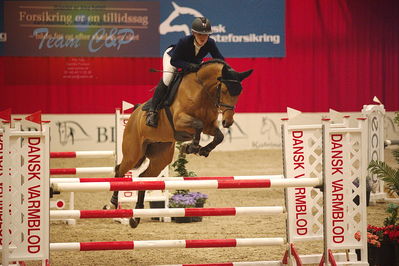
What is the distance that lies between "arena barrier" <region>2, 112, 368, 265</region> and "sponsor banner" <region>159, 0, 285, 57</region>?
9127 mm

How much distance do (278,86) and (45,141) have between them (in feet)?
35.6

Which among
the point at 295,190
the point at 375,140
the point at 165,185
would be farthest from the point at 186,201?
the point at 165,185

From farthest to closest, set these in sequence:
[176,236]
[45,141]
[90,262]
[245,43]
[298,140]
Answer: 1. [245,43]
2. [176,236]
3. [90,262]
4. [298,140]
5. [45,141]

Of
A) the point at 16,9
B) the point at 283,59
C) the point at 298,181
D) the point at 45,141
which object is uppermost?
the point at 16,9

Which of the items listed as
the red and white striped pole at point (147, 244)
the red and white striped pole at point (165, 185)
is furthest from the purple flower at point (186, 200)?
the red and white striped pole at point (165, 185)

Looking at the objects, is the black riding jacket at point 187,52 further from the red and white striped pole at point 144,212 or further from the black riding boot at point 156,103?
the red and white striped pole at point 144,212

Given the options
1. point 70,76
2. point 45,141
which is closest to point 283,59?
point 70,76

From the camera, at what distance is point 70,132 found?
12742 mm

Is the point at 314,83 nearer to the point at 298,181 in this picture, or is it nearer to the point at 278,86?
the point at 278,86

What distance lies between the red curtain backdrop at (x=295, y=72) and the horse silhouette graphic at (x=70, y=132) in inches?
13.4

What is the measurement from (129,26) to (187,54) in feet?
26.5

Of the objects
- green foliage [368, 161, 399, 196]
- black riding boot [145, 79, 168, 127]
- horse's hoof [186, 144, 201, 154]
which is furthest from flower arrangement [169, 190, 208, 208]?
green foliage [368, 161, 399, 196]

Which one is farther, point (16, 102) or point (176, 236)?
point (16, 102)

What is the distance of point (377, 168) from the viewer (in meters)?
4.66
